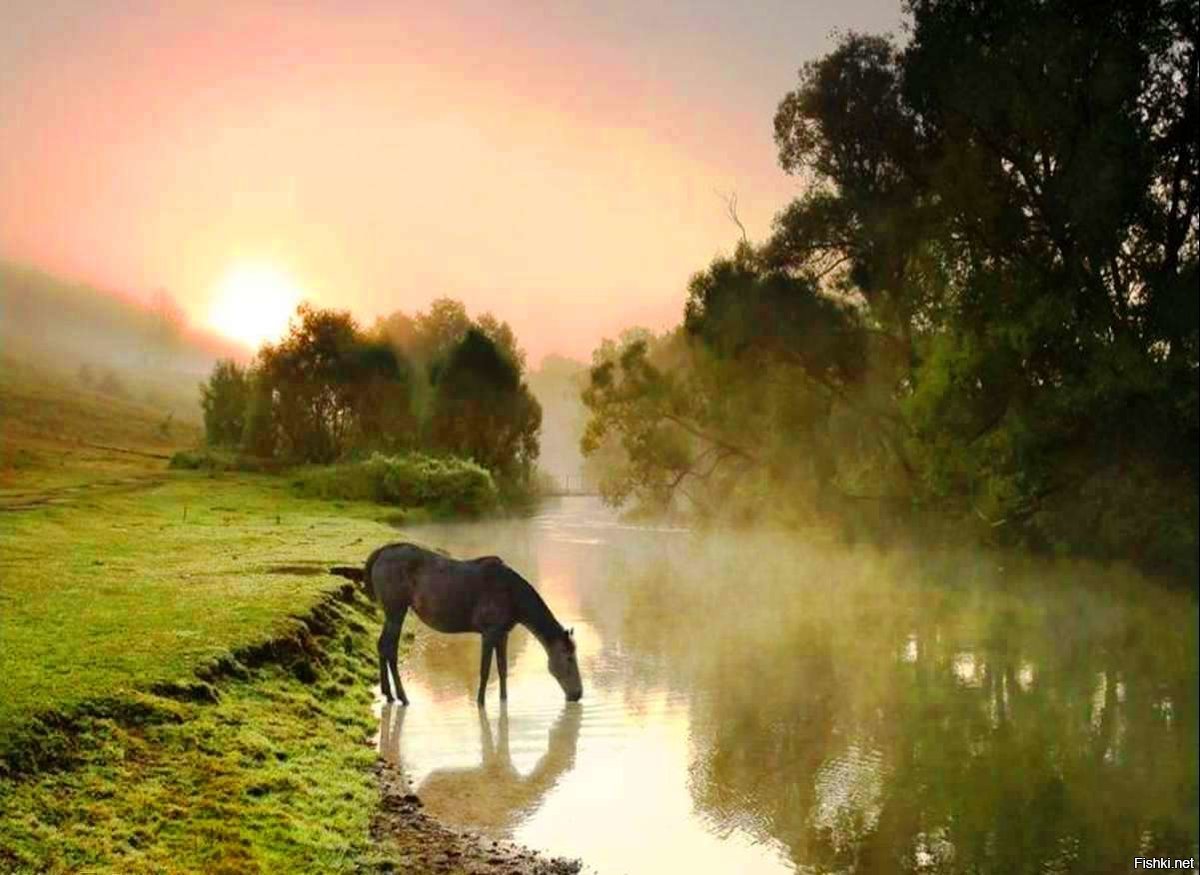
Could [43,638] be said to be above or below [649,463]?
below

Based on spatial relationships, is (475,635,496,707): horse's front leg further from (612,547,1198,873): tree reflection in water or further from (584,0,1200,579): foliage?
(584,0,1200,579): foliage

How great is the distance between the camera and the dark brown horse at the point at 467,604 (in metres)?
13.3

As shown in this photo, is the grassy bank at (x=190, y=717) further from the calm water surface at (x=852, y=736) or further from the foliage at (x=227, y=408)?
the foliage at (x=227, y=408)

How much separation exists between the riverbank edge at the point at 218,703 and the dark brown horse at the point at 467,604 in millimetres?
1550

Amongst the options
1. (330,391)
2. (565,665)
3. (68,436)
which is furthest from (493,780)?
(68,436)

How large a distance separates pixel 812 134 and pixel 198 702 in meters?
30.8

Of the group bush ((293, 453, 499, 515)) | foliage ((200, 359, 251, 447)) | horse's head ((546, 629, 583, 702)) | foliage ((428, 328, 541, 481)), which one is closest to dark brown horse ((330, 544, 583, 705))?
horse's head ((546, 629, 583, 702))

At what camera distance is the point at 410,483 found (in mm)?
35375

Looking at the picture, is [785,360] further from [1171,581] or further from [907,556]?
[1171,581]

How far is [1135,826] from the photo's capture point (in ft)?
21.1

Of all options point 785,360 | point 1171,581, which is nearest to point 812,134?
point 785,360

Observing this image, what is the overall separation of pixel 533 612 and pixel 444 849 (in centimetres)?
484

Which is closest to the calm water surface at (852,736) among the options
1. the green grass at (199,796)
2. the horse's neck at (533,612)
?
the horse's neck at (533,612)

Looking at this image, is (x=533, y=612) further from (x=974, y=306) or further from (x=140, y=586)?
(x=974, y=306)
